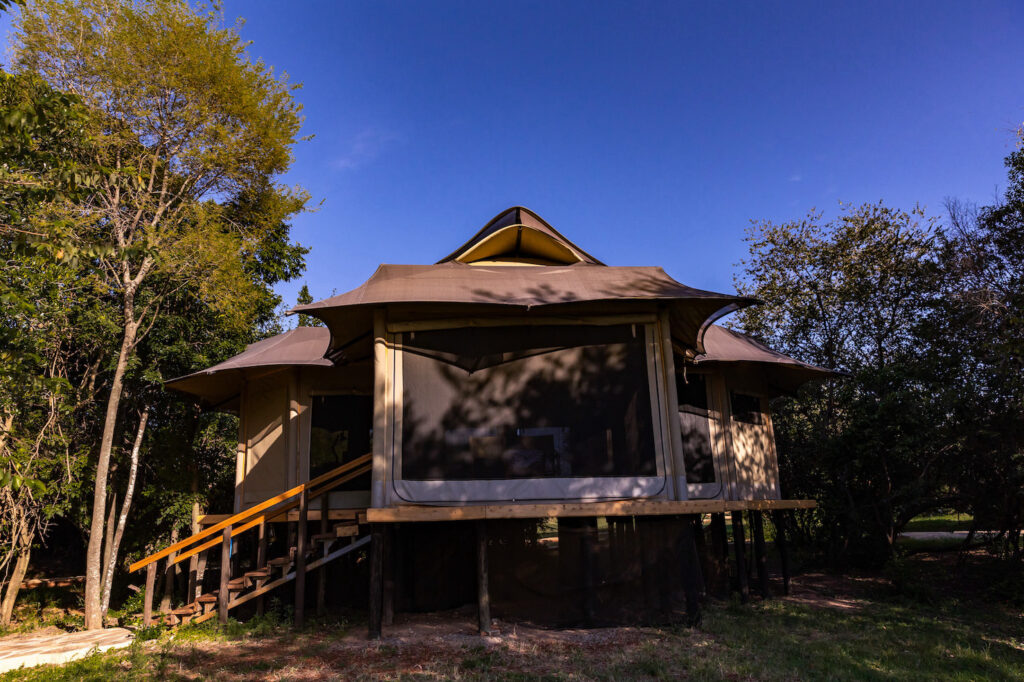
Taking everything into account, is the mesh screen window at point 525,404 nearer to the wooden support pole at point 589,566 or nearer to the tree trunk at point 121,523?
the wooden support pole at point 589,566

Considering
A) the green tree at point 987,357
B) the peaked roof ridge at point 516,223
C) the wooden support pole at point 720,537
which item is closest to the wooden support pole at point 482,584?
the peaked roof ridge at point 516,223

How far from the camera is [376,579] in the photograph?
688 centimetres

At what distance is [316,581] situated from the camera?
9.46 m

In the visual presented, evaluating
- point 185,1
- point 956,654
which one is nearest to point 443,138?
point 185,1

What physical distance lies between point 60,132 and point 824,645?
10.1m

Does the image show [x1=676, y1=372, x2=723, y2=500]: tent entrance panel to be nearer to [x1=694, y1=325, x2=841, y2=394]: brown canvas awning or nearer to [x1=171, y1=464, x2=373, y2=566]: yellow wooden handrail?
[x1=694, y1=325, x2=841, y2=394]: brown canvas awning

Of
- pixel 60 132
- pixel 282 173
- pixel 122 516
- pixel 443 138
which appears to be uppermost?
pixel 443 138

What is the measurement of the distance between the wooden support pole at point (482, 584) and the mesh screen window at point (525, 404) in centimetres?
59

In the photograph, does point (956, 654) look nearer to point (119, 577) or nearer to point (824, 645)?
point (824, 645)

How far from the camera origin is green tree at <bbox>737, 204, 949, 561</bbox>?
11.8m

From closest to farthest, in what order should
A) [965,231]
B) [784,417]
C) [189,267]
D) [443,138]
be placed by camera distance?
1. [189,267]
2. [965,231]
3. [784,417]
4. [443,138]

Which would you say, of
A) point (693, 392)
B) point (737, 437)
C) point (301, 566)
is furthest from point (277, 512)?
point (737, 437)

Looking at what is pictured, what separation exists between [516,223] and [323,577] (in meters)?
5.51

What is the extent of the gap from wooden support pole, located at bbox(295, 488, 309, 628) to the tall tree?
4.60 m
